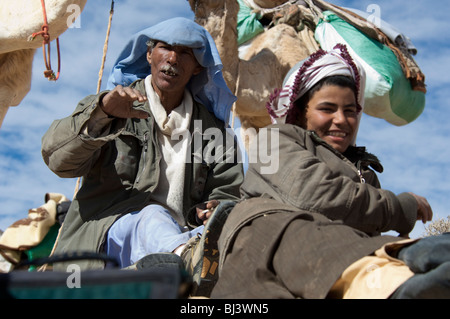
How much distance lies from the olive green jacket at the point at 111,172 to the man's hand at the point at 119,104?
6 cm

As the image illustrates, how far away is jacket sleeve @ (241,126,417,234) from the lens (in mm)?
2338

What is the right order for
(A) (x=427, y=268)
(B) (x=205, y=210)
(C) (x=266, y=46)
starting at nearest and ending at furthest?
(A) (x=427, y=268), (B) (x=205, y=210), (C) (x=266, y=46)

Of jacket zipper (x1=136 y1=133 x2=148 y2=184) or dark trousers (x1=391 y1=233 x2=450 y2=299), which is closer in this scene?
dark trousers (x1=391 y1=233 x2=450 y2=299)

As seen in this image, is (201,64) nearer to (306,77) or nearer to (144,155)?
(144,155)

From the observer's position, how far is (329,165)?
2.59m

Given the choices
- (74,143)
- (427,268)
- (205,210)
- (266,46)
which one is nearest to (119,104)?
(74,143)

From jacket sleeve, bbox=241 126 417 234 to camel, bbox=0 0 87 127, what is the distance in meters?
3.27

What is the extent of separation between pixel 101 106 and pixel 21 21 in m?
2.61

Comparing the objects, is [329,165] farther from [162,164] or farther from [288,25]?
[288,25]

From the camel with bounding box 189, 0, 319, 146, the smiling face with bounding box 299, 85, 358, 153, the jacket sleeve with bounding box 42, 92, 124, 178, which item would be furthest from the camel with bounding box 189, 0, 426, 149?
the smiling face with bounding box 299, 85, 358, 153

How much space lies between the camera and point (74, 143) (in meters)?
3.34

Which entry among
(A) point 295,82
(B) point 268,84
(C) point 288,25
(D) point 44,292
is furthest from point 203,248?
(C) point 288,25

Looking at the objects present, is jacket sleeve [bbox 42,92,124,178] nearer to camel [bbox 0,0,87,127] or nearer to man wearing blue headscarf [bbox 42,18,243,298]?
man wearing blue headscarf [bbox 42,18,243,298]

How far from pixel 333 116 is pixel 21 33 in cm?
357
